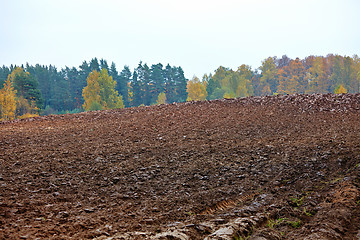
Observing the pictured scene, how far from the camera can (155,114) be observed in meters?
10.3

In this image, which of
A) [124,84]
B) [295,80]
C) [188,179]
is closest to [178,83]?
[124,84]

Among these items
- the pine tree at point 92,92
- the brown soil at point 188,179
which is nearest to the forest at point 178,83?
the pine tree at point 92,92

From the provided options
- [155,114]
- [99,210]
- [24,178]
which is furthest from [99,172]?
[155,114]

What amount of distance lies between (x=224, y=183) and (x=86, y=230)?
2.29 meters

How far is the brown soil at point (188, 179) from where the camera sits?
2895 mm

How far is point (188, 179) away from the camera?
4648 millimetres

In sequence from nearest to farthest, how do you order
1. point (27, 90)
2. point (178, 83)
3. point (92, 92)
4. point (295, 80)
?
point (92, 92) < point (27, 90) < point (295, 80) < point (178, 83)

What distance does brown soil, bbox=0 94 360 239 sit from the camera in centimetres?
289

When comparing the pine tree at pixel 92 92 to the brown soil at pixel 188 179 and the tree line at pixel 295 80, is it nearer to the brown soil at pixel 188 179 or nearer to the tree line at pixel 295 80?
the tree line at pixel 295 80

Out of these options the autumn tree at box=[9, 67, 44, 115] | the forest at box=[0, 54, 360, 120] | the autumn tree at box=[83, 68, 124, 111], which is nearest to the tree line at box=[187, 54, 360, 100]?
the forest at box=[0, 54, 360, 120]

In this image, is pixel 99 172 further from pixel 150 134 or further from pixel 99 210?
pixel 150 134

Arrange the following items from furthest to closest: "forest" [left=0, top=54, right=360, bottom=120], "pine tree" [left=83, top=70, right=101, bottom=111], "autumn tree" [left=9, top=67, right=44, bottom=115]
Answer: "forest" [left=0, top=54, right=360, bottom=120] < "autumn tree" [left=9, top=67, right=44, bottom=115] < "pine tree" [left=83, top=70, right=101, bottom=111]

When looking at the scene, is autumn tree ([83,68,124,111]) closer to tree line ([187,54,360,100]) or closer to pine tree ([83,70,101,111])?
pine tree ([83,70,101,111])

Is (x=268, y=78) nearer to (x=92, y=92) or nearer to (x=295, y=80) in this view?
(x=295, y=80)
